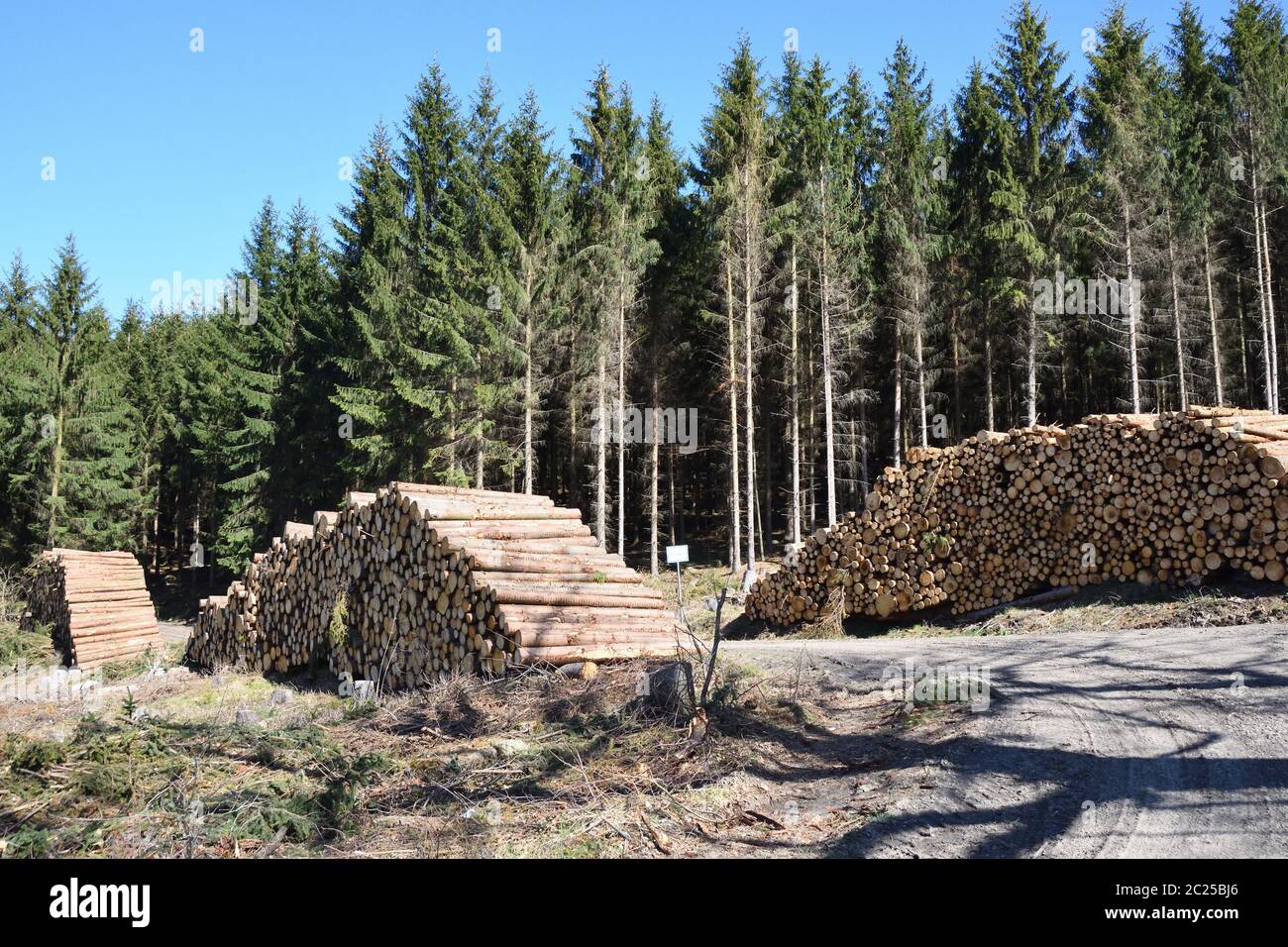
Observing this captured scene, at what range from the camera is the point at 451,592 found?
8.50m

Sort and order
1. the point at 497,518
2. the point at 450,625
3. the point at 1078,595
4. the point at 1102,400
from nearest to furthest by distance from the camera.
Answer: the point at 450,625
the point at 497,518
the point at 1078,595
the point at 1102,400

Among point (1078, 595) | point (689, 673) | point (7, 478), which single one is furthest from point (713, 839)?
point (7, 478)

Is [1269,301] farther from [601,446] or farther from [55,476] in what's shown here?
[55,476]

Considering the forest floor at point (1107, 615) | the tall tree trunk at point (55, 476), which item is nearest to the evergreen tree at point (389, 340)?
the tall tree trunk at point (55, 476)

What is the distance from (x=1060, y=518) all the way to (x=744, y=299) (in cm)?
1507

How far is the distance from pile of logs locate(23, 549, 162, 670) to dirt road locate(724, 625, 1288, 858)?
16386 mm

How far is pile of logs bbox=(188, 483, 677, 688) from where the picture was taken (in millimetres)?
7918

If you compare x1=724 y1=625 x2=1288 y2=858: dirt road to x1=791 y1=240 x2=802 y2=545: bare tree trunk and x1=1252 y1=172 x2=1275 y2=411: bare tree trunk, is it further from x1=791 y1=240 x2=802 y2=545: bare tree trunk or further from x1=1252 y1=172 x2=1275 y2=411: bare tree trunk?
x1=1252 y1=172 x2=1275 y2=411: bare tree trunk

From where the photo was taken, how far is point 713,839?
13.9 ft

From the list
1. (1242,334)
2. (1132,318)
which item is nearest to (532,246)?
(1132,318)

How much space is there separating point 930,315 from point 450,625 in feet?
78.0

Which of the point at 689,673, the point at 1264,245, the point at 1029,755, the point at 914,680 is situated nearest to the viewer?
the point at 1029,755

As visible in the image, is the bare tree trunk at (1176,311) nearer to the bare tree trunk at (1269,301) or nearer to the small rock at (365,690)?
the bare tree trunk at (1269,301)

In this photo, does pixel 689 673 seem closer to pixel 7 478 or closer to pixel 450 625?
pixel 450 625
